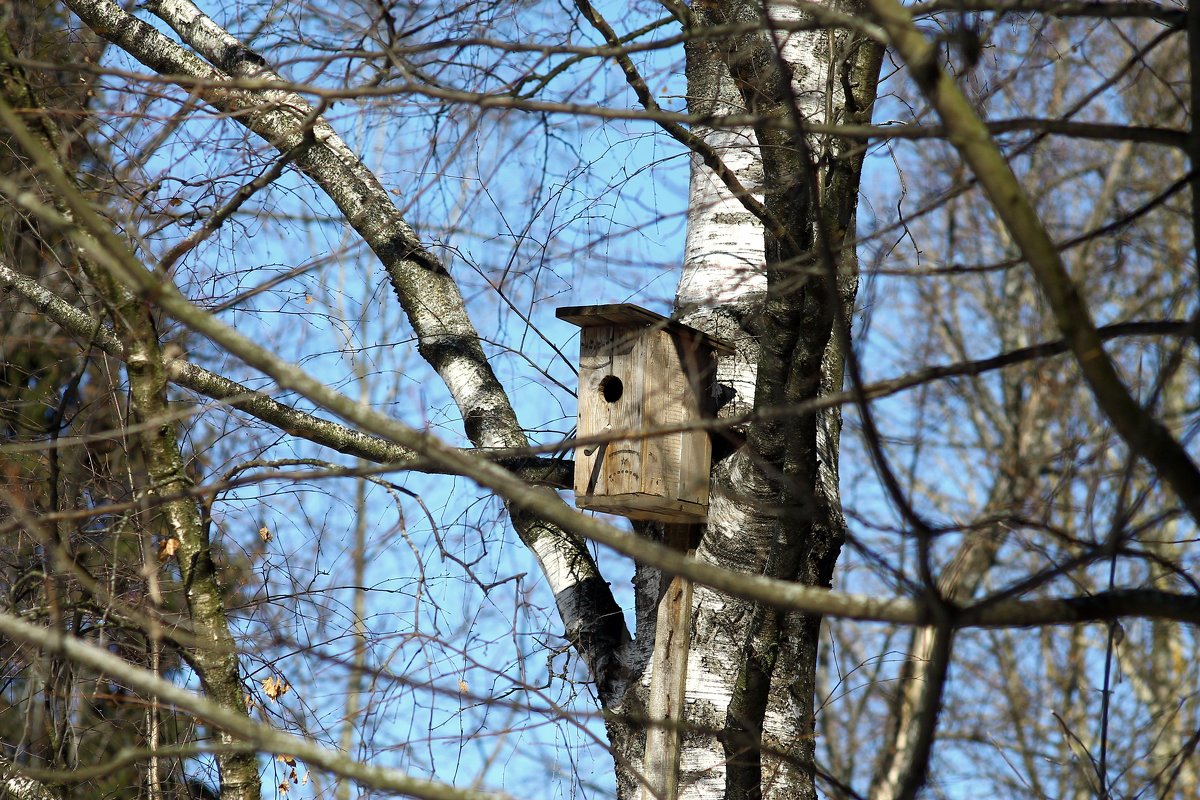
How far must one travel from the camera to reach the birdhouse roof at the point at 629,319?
9.22 ft

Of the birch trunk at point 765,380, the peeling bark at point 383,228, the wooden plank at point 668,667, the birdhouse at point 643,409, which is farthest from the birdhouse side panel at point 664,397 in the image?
the peeling bark at point 383,228

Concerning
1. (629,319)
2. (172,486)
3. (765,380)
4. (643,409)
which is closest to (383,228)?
(629,319)

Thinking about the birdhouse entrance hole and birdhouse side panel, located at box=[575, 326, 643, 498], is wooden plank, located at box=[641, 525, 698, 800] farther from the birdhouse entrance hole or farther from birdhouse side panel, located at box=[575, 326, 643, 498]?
the birdhouse entrance hole

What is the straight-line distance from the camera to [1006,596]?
1.27m

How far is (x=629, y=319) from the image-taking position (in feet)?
9.43

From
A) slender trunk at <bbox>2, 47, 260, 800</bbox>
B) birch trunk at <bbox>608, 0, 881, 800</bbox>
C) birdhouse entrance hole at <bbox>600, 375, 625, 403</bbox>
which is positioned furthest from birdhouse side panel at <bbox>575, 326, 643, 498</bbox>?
slender trunk at <bbox>2, 47, 260, 800</bbox>

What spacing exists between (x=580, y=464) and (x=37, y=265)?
3.77 m

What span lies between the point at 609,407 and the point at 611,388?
0.20 ft

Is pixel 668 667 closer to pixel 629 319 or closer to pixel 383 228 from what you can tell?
pixel 629 319

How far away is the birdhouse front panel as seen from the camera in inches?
109

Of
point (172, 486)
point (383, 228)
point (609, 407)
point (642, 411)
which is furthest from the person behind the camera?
point (383, 228)

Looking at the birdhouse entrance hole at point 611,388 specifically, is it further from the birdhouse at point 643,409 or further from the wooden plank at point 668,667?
the wooden plank at point 668,667

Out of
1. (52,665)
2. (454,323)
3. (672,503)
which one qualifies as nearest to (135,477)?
(52,665)

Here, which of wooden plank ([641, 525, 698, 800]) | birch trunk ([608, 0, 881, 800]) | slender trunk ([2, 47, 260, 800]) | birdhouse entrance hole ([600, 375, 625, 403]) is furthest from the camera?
birdhouse entrance hole ([600, 375, 625, 403])
